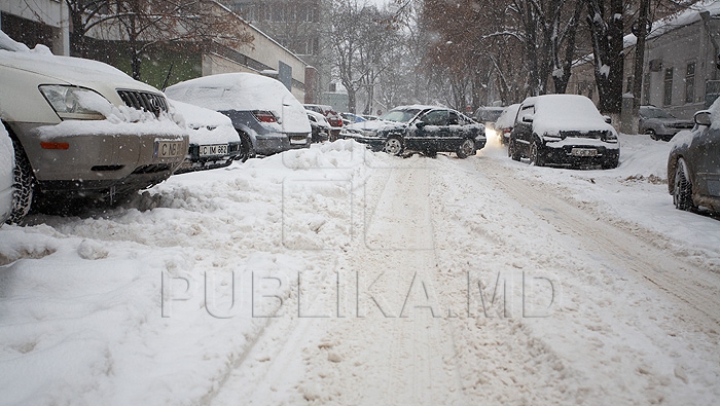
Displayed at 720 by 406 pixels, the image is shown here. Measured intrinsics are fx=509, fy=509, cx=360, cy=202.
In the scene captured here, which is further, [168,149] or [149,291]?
[168,149]

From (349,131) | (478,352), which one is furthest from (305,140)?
(478,352)

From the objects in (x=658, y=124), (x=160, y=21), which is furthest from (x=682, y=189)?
(x=658, y=124)

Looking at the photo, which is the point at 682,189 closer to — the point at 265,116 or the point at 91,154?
the point at 91,154

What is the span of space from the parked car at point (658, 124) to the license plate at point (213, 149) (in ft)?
70.6

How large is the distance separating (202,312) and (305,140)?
8.14 meters

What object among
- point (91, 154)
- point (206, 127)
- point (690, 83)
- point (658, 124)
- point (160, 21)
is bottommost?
point (91, 154)

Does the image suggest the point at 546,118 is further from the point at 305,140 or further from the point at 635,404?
the point at 635,404

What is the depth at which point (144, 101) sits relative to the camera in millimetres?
4629

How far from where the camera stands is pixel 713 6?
83.0 feet

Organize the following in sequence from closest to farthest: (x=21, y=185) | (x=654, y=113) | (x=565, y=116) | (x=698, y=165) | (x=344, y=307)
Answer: (x=344, y=307), (x=21, y=185), (x=698, y=165), (x=565, y=116), (x=654, y=113)

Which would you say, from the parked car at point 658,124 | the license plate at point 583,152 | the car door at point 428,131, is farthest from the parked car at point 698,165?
the parked car at point 658,124

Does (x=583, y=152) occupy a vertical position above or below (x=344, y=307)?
above

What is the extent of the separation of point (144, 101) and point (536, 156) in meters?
10.3

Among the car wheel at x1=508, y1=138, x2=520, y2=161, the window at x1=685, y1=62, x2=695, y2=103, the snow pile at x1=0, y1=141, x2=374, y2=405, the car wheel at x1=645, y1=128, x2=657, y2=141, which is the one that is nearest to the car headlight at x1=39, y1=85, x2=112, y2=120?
the snow pile at x1=0, y1=141, x2=374, y2=405
